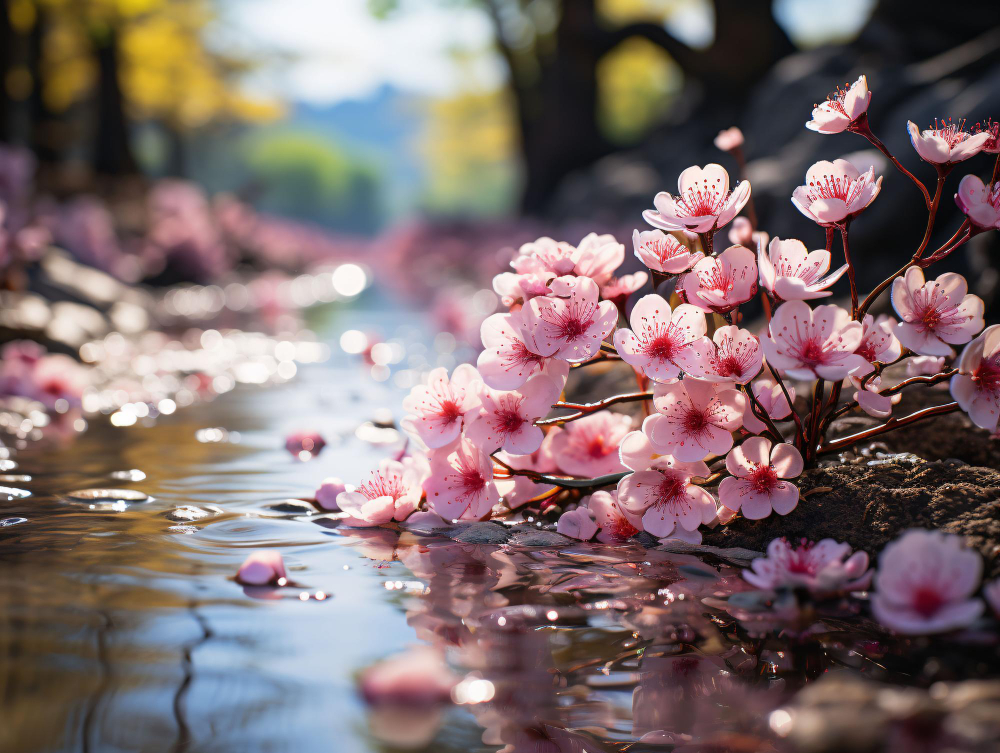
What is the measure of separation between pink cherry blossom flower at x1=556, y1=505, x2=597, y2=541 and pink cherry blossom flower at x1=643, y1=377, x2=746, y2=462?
1.26ft

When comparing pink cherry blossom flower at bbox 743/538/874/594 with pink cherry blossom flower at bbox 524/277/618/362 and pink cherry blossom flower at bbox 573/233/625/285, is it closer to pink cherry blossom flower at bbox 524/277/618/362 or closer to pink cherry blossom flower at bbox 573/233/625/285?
pink cherry blossom flower at bbox 524/277/618/362

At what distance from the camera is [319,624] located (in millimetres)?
1690

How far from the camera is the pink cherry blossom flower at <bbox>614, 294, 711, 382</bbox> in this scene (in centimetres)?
193

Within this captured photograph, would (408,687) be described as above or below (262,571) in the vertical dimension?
below

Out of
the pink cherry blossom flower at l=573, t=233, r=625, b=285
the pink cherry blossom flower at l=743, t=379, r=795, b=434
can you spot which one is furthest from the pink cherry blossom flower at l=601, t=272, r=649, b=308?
the pink cherry blossom flower at l=743, t=379, r=795, b=434

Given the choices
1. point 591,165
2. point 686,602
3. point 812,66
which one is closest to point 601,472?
point 686,602

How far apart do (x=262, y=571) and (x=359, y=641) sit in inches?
16.1

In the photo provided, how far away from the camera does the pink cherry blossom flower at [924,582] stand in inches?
54.1

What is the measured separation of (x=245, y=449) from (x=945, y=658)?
2896mm

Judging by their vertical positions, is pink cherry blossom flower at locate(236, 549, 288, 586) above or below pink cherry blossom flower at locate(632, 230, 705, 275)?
below

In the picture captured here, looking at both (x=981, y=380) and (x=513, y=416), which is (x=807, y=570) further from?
(x=513, y=416)

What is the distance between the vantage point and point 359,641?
5.27ft

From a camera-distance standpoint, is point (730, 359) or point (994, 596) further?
point (730, 359)

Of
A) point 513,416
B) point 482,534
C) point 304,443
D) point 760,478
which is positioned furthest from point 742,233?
point 304,443
